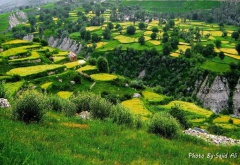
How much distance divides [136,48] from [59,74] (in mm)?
78130

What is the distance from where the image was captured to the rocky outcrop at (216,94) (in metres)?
118

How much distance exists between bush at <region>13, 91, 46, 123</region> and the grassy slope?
3.09ft

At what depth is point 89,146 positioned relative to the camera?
17.0m

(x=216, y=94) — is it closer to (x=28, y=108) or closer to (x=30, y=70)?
(x=30, y=70)

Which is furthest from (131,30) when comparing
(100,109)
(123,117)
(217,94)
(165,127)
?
(165,127)

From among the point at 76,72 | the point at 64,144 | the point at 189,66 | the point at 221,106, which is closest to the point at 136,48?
the point at 189,66

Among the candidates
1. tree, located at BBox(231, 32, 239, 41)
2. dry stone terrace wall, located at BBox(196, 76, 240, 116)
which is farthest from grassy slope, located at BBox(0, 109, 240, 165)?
tree, located at BBox(231, 32, 239, 41)

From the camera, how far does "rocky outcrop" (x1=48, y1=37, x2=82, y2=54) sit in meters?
175

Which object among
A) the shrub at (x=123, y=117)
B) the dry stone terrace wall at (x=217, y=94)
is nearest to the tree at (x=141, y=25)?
the dry stone terrace wall at (x=217, y=94)

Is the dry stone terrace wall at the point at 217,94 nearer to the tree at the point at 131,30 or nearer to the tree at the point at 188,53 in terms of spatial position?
the tree at the point at 188,53

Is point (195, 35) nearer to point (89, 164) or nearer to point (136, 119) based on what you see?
point (136, 119)

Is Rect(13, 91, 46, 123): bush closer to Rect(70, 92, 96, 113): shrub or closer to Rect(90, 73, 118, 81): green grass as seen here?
Rect(70, 92, 96, 113): shrub

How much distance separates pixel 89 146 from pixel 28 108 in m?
5.85

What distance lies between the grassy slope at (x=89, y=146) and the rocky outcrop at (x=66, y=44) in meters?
155
